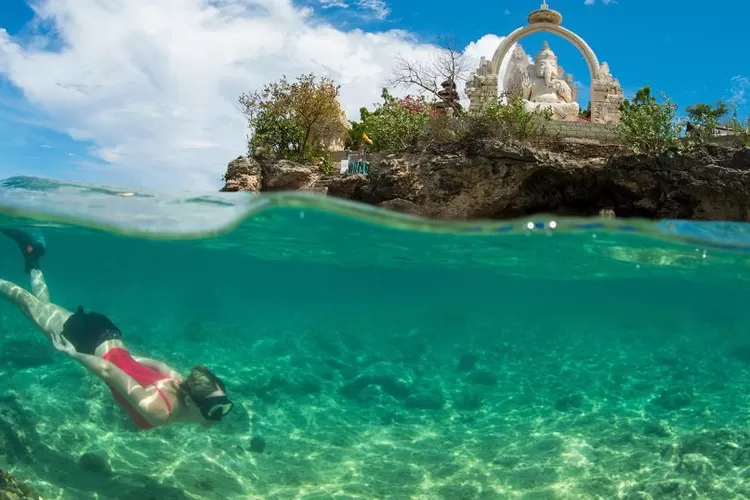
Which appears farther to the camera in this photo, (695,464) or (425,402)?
(425,402)

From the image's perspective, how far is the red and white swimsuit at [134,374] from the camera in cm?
894

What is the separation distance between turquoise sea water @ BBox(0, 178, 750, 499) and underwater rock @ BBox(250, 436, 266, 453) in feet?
A: 0.44

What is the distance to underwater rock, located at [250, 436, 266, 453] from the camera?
9.69 m

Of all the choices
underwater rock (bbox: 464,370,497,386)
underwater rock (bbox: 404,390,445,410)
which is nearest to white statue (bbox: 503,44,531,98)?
underwater rock (bbox: 464,370,497,386)

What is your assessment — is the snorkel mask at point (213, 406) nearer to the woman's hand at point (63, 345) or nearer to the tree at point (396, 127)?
the woman's hand at point (63, 345)

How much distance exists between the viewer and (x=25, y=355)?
12.5m

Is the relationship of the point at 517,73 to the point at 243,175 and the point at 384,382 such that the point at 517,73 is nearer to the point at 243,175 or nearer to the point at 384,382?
the point at 243,175

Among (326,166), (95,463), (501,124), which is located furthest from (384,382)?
(326,166)

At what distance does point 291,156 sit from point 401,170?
698 centimetres

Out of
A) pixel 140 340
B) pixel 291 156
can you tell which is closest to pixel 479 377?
pixel 140 340

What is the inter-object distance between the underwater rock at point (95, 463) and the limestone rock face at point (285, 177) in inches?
547

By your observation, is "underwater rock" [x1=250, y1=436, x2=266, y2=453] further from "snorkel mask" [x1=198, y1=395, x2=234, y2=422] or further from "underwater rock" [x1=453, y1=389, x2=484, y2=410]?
"underwater rock" [x1=453, y1=389, x2=484, y2=410]

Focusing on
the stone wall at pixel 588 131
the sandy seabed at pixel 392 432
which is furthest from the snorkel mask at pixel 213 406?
the stone wall at pixel 588 131

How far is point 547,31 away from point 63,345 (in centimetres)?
2570
